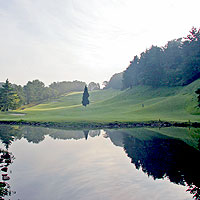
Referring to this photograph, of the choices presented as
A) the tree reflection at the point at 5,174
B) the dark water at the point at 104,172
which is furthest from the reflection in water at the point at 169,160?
the tree reflection at the point at 5,174

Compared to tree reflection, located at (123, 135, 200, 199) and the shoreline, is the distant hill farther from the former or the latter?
tree reflection, located at (123, 135, 200, 199)

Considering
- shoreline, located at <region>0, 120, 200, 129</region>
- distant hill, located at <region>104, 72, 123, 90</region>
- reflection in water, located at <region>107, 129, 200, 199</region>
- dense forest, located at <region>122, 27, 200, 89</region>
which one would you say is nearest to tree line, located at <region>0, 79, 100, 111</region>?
shoreline, located at <region>0, 120, 200, 129</region>

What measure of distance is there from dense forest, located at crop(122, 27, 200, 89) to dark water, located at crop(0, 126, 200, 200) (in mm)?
57711

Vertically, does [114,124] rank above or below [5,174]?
above

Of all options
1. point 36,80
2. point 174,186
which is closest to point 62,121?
point 174,186

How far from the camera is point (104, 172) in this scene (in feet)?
49.0

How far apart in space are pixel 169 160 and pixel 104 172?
5.69 meters

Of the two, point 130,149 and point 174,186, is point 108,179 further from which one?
point 130,149

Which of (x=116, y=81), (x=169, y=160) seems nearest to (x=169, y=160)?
(x=169, y=160)

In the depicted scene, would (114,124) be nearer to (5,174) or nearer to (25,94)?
(5,174)

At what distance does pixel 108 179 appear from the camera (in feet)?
44.3

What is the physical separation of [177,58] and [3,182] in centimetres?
8733

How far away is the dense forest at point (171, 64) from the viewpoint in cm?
7549

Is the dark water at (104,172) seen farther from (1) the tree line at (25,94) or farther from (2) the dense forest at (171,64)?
(1) the tree line at (25,94)
